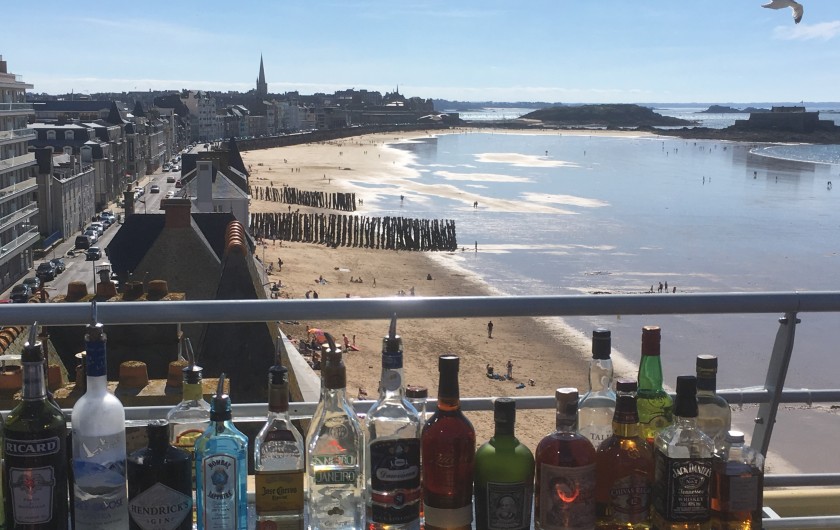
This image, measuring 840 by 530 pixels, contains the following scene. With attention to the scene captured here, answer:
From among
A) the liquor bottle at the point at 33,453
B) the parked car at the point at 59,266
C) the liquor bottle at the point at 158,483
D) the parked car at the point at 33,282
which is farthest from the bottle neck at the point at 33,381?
the parked car at the point at 59,266

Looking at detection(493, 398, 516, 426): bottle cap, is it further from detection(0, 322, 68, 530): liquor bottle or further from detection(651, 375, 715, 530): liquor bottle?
detection(0, 322, 68, 530): liquor bottle

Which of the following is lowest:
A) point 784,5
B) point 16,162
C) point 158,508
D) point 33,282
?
point 33,282

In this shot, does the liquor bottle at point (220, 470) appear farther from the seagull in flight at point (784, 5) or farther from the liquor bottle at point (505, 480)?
the seagull in flight at point (784, 5)

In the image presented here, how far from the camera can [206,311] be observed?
303cm

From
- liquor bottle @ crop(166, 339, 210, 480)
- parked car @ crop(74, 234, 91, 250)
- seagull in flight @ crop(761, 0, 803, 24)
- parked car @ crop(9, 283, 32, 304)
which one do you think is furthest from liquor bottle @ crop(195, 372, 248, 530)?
parked car @ crop(74, 234, 91, 250)

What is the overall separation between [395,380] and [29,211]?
46388 mm

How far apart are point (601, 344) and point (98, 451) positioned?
142 cm

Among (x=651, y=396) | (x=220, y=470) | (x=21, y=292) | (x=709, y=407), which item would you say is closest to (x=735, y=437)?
(x=709, y=407)

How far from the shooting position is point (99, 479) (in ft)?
8.32

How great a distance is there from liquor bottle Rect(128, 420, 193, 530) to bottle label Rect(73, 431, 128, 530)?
0.10 feet

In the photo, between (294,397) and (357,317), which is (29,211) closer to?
(294,397)

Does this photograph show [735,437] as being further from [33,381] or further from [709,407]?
[33,381]

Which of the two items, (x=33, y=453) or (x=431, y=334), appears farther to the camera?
(x=431, y=334)

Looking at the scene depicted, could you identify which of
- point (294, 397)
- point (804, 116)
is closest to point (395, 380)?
point (294, 397)
